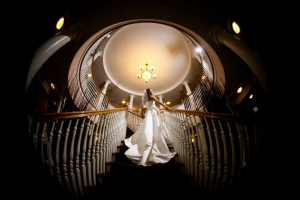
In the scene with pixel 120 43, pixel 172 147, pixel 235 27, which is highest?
pixel 120 43

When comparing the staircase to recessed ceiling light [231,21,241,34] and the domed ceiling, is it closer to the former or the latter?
recessed ceiling light [231,21,241,34]

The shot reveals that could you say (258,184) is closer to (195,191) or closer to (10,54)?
A: (195,191)

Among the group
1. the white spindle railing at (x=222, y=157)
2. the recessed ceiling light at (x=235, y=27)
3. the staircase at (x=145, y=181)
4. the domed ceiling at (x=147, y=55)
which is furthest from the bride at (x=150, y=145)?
the domed ceiling at (x=147, y=55)

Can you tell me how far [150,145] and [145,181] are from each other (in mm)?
675

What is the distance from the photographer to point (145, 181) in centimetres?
145

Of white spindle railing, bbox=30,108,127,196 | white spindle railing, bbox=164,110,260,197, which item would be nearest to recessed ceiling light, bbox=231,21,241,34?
white spindle railing, bbox=164,110,260,197

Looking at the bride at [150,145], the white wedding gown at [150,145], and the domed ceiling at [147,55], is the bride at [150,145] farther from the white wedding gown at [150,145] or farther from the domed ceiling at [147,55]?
the domed ceiling at [147,55]

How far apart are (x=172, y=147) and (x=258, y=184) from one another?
154 cm

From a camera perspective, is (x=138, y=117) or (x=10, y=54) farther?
(x=138, y=117)

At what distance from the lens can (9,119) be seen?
1.05 m

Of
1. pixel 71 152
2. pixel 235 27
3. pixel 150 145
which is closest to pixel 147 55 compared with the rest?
pixel 235 27

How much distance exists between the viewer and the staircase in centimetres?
137

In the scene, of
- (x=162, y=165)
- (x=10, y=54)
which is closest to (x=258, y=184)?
(x=162, y=165)

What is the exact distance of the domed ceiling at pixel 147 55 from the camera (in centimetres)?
561
